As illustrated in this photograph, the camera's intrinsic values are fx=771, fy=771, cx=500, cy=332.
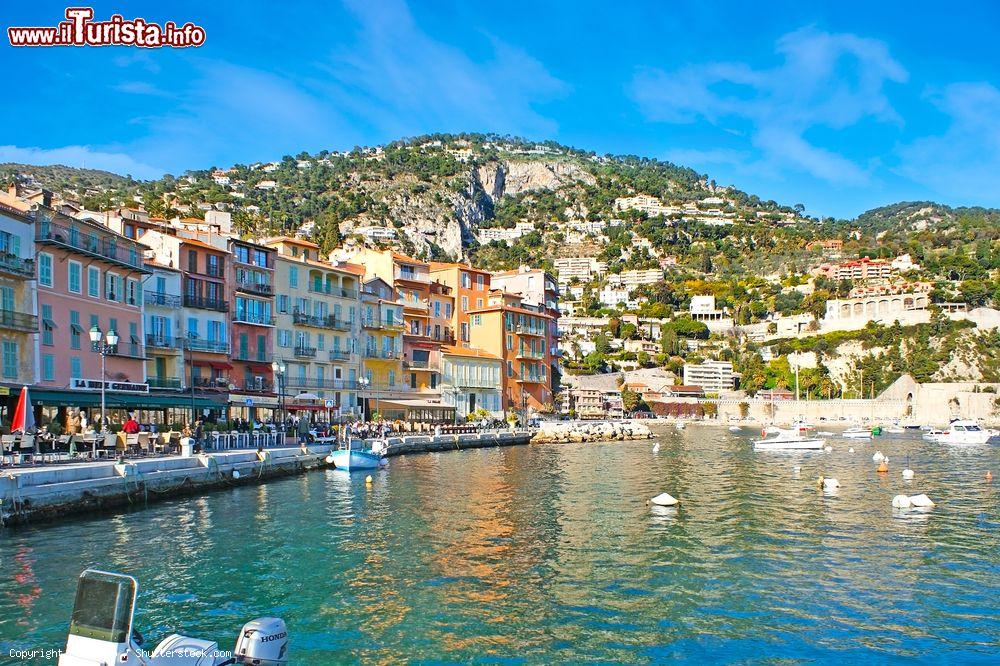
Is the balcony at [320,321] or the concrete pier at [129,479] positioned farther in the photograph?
the balcony at [320,321]

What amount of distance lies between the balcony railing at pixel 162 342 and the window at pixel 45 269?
9227 millimetres

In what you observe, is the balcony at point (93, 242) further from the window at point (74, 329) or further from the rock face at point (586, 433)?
the rock face at point (586, 433)

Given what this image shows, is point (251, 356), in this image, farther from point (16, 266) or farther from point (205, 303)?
point (16, 266)

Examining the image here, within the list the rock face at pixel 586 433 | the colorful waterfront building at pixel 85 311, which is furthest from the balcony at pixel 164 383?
the rock face at pixel 586 433

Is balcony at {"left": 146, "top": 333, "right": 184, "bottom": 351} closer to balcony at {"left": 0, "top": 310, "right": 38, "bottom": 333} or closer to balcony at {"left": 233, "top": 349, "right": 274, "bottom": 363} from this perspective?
balcony at {"left": 233, "top": 349, "right": 274, "bottom": 363}

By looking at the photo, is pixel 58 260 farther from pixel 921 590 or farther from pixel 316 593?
pixel 921 590

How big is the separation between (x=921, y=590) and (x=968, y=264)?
181098 mm

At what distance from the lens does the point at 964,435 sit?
2830 inches

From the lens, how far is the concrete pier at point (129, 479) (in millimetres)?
20578

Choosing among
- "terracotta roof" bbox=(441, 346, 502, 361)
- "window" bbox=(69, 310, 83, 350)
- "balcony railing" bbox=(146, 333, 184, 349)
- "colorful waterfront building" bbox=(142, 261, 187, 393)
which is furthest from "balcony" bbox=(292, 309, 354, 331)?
"window" bbox=(69, 310, 83, 350)

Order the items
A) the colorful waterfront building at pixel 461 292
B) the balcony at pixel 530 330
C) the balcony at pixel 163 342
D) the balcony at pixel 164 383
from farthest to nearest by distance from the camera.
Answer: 1. the balcony at pixel 530 330
2. the colorful waterfront building at pixel 461 292
3. the balcony at pixel 163 342
4. the balcony at pixel 164 383

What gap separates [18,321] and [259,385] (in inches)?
784

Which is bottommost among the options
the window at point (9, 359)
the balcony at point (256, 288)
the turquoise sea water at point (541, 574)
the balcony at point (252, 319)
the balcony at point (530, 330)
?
the turquoise sea water at point (541, 574)

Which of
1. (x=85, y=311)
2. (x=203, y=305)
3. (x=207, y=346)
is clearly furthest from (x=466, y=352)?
(x=85, y=311)
